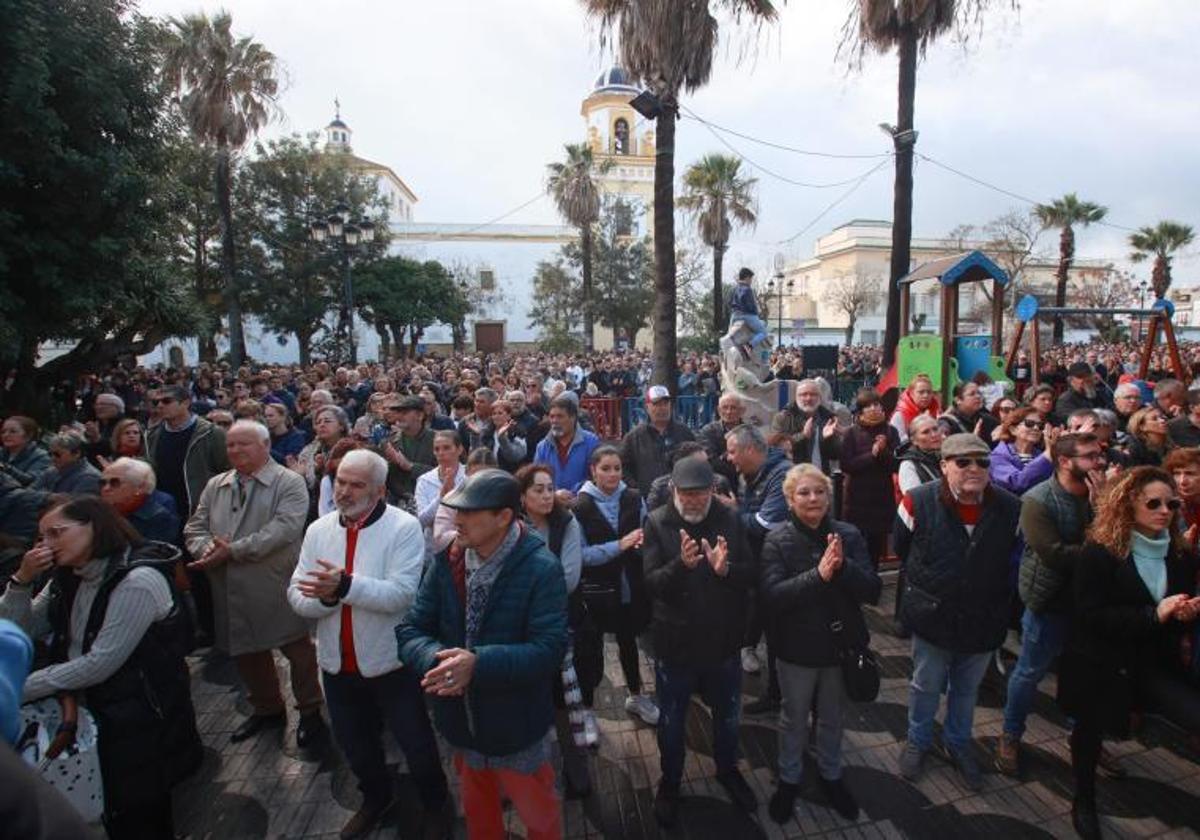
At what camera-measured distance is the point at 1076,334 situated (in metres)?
59.1

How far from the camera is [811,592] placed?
297cm

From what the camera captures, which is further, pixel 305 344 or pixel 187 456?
pixel 305 344

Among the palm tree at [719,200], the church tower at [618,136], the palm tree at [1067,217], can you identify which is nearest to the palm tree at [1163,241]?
the palm tree at [1067,217]

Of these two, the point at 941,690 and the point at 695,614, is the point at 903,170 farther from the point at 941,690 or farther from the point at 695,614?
the point at 695,614

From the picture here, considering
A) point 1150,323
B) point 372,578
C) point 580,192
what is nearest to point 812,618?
point 372,578

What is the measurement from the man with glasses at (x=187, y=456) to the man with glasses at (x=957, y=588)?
16.6ft

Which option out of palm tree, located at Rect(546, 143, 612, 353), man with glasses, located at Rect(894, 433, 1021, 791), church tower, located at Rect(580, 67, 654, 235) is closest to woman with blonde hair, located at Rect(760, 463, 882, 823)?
man with glasses, located at Rect(894, 433, 1021, 791)

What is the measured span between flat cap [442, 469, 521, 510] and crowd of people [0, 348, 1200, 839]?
10 mm

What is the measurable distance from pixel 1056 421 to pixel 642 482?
4582mm

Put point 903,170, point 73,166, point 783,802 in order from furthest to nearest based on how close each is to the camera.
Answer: point 903,170 → point 73,166 → point 783,802

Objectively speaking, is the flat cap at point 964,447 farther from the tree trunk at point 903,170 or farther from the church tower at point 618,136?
the church tower at point 618,136

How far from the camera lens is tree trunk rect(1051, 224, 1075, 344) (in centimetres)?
2748

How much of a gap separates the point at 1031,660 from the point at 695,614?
6.58 ft

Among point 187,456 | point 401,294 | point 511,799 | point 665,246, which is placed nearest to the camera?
point 511,799
